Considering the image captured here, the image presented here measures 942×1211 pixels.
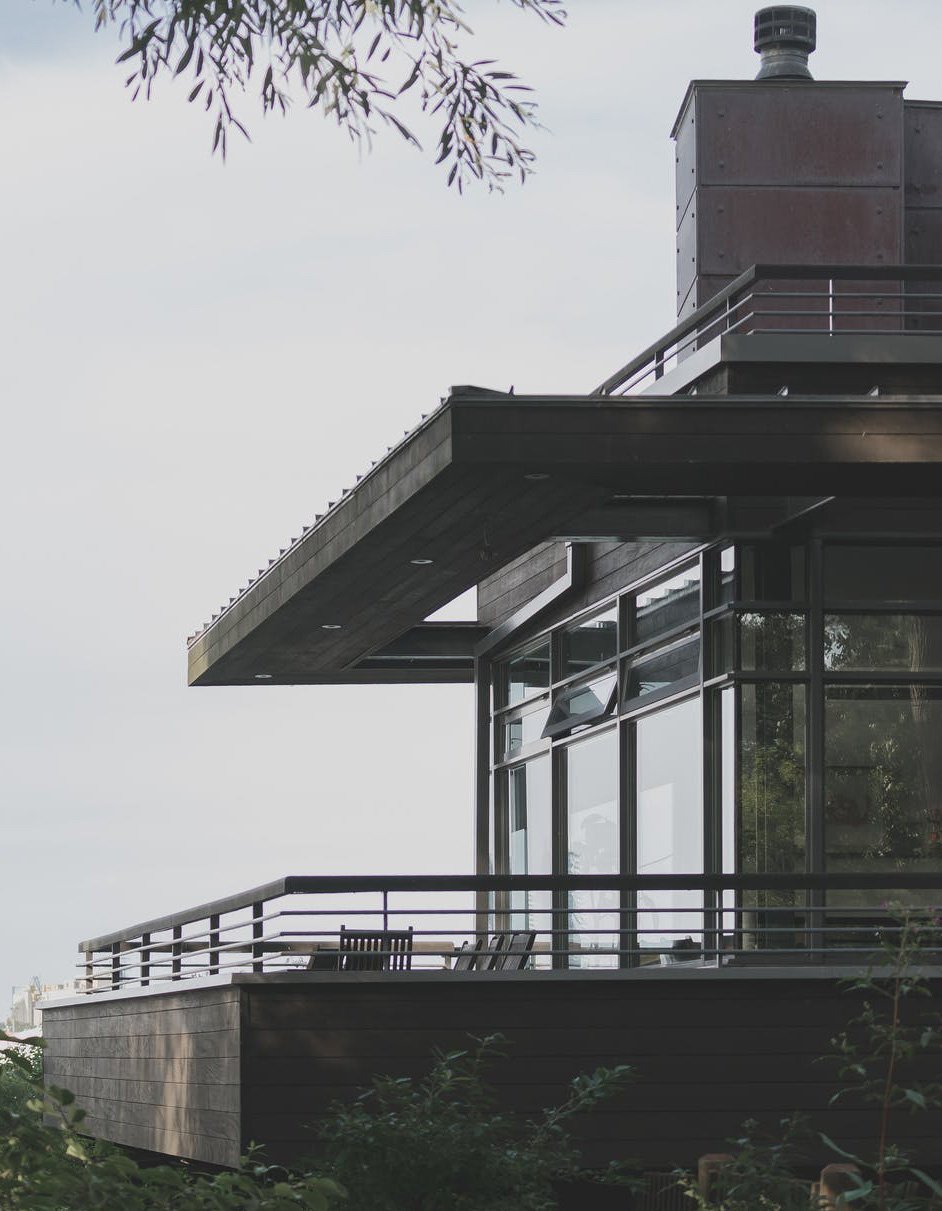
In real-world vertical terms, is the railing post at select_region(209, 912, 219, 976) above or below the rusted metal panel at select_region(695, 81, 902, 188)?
below

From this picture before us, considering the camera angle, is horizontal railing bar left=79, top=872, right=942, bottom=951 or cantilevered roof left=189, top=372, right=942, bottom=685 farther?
cantilevered roof left=189, top=372, right=942, bottom=685

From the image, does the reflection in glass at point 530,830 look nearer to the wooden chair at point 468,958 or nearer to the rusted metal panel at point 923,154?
the wooden chair at point 468,958

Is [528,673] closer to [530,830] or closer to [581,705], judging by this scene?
[530,830]

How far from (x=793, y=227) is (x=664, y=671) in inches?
201

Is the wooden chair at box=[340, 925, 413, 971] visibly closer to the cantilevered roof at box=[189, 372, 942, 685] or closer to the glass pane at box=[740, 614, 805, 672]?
the cantilevered roof at box=[189, 372, 942, 685]

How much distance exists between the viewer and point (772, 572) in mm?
13352

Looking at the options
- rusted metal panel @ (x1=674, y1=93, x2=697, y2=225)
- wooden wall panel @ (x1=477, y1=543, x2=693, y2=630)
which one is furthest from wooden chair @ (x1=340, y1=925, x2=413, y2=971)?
rusted metal panel @ (x1=674, y1=93, x2=697, y2=225)

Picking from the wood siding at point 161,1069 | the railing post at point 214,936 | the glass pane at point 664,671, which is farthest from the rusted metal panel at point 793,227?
the wood siding at point 161,1069

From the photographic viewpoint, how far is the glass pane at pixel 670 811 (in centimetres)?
1405

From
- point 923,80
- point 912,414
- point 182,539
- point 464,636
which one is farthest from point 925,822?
point 182,539

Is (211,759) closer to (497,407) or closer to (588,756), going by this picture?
(588,756)

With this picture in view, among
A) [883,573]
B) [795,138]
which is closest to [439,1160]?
[883,573]

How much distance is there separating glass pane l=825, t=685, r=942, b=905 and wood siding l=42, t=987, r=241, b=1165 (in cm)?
424

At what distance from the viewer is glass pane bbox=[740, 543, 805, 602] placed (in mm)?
13281
